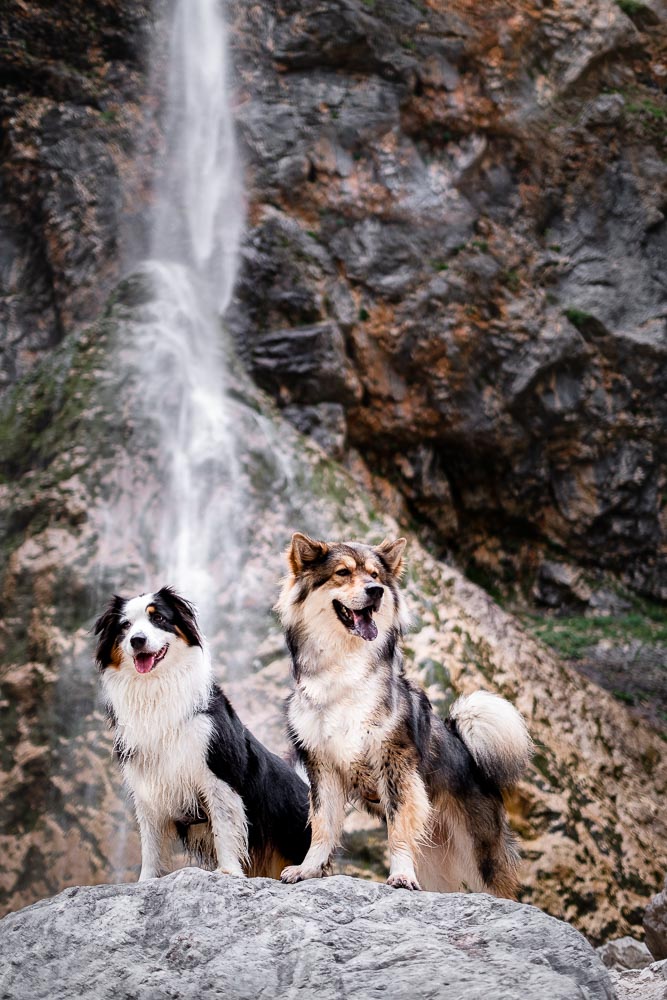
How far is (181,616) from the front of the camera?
4.93 metres

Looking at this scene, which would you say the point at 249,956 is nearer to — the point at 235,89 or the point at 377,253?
the point at 377,253

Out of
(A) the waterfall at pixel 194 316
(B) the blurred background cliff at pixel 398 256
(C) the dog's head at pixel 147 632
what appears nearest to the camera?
(C) the dog's head at pixel 147 632

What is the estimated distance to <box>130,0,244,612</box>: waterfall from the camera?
36.3 feet

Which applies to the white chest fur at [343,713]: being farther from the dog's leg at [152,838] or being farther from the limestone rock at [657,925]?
the limestone rock at [657,925]

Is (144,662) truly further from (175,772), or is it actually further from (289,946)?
(289,946)

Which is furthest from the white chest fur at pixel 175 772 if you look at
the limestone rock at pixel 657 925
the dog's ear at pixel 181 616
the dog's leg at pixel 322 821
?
the limestone rock at pixel 657 925

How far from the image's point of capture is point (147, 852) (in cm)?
466

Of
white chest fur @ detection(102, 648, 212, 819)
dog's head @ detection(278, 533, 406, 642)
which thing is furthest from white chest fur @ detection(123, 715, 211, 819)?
dog's head @ detection(278, 533, 406, 642)

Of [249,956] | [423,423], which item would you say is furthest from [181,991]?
[423,423]

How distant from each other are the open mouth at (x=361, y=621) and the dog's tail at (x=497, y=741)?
1.08 metres

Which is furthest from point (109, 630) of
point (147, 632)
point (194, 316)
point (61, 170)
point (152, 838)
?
point (61, 170)

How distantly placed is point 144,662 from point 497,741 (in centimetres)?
200

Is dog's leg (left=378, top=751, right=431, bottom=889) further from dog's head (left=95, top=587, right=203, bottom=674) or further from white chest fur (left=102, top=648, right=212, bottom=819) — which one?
dog's head (left=95, top=587, right=203, bottom=674)

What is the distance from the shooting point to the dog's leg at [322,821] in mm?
4258
